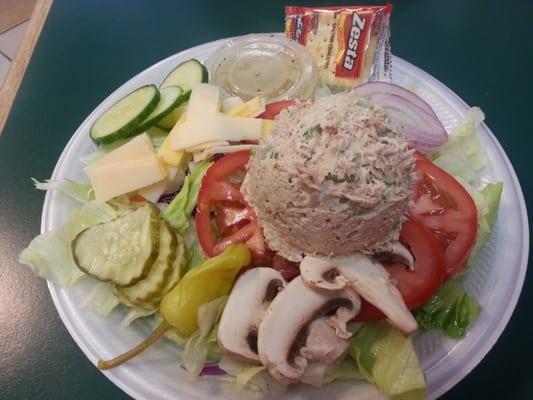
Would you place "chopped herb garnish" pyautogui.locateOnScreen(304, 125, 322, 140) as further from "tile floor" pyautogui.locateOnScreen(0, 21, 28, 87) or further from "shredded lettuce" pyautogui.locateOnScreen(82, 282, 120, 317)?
"tile floor" pyautogui.locateOnScreen(0, 21, 28, 87)

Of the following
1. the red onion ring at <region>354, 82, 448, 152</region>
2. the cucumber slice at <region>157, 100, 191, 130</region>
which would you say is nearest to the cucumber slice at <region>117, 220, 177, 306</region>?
the cucumber slice at <region>157, 100, 191, 130</region>

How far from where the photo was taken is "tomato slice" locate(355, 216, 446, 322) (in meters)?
1.46

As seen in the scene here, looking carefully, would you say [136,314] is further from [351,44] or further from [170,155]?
[351,44]

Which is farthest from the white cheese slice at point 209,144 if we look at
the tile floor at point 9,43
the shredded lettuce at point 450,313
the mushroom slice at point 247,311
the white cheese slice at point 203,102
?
the tile floor at point 9,43

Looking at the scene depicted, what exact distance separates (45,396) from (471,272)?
1.58 m

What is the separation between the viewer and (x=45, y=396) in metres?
1.75

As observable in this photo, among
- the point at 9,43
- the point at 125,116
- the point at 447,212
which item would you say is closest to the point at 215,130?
the point at 125,116

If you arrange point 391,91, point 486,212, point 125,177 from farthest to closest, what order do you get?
point 391,91, point 125,177, point 486,212

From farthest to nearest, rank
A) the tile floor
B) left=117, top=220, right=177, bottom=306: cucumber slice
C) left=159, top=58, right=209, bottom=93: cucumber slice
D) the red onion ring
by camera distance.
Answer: the tile floor → left=159, top=58, right=209, bottom=93: cucumber slice → the red onion ring → left=117, top=220, right=177, bottom=306: cucumber slice

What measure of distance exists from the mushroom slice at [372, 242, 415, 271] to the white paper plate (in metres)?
0.28

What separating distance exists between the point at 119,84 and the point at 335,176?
1769 mm

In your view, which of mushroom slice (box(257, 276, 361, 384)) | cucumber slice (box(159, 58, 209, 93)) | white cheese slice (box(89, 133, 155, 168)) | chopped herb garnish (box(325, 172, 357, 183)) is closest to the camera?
chopped herb garnish (box(325, 172, 357, 183))

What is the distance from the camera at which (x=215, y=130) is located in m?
1.82

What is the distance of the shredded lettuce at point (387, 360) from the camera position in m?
1.38
